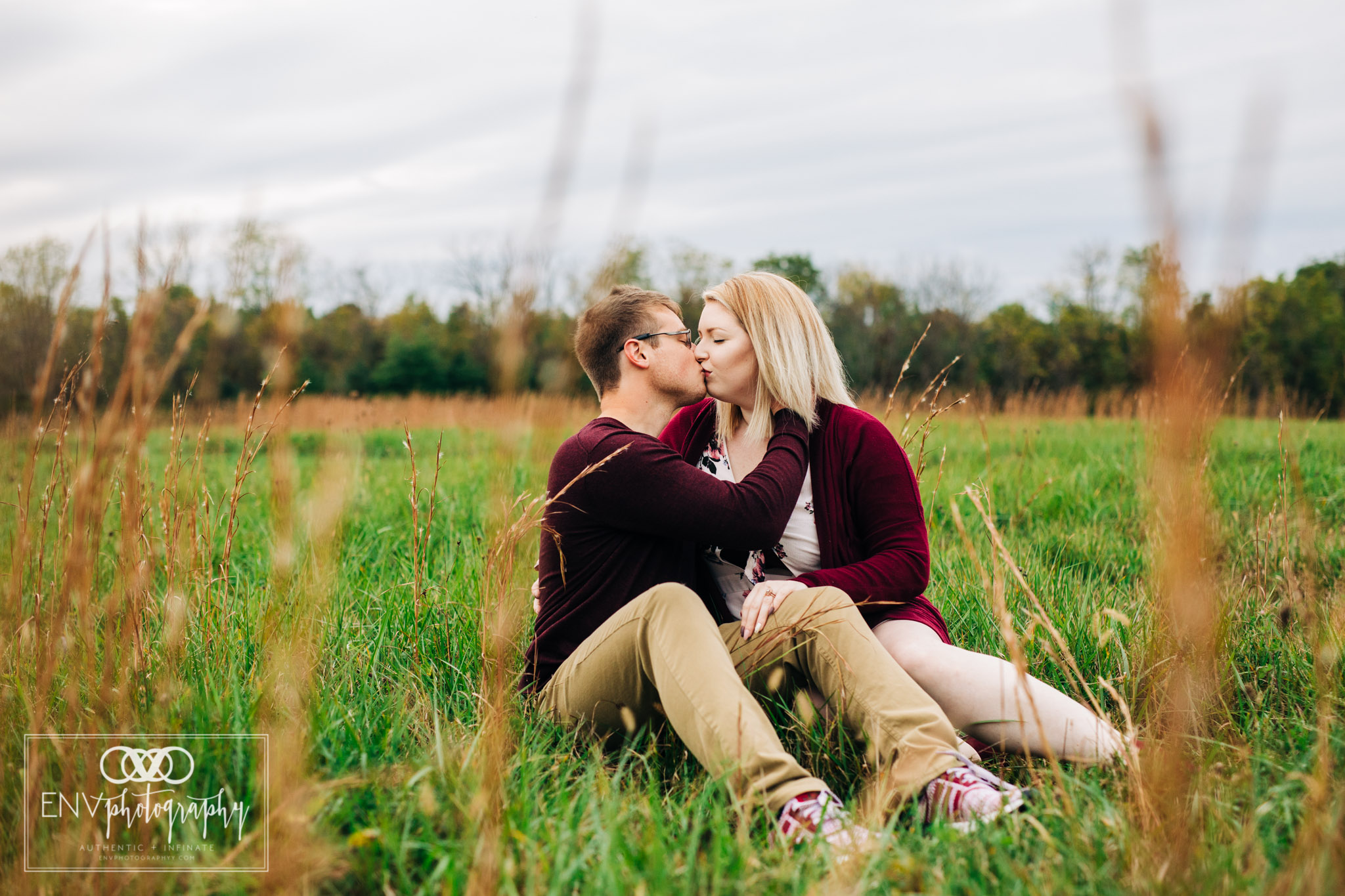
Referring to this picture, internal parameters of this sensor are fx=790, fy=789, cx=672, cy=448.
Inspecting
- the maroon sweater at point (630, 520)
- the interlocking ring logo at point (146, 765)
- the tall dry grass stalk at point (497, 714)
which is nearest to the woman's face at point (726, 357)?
the maroon sweater at point (630, 520)

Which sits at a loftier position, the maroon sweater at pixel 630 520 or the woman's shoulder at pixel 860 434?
the woman's shoulder at pixel 860 434

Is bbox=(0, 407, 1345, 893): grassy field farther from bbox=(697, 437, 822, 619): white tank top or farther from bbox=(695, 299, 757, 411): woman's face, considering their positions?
bbox=(695, 299, 757, 411): woman's face

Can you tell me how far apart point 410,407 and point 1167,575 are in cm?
1231

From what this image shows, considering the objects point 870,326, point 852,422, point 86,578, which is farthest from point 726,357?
point 870,326

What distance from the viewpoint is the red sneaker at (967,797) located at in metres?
1.62

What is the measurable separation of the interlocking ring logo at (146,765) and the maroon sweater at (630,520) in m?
0.93

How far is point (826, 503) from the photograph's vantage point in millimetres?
2420

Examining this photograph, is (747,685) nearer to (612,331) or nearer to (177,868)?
(612,331)

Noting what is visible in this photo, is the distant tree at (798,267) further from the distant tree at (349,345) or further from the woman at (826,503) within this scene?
the woman at (826,503)

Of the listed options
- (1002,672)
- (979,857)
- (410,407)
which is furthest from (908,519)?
(410,407)

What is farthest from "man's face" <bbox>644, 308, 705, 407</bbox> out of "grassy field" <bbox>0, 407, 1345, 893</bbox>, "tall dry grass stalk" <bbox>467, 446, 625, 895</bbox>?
"tall dry grass stalk" <bbox>467, 446, 625, 895</bbox>

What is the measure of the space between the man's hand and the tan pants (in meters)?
0.03

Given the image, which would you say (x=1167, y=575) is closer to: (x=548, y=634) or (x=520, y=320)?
(x=520, y=320)

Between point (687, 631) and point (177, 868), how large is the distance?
1.07m
